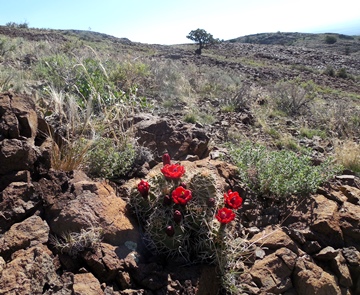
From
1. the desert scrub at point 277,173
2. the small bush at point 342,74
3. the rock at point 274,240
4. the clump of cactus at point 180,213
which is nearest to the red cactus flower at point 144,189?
the clump of cactus at point 180,213

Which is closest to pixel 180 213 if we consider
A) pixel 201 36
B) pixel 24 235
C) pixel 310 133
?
pixel 24 235

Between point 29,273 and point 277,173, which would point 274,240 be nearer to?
point 277,173

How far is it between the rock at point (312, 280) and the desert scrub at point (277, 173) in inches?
36.4

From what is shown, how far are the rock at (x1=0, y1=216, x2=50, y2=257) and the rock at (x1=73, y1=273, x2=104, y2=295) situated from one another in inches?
16.0

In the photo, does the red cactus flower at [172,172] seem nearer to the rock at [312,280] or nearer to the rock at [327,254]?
the rock at [312,280]

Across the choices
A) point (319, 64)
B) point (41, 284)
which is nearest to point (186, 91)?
point (41, 284)

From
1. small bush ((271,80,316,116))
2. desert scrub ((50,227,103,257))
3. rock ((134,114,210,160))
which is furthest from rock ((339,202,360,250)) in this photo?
small bush ((271,80,316,116))

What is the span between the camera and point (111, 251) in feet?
9.92

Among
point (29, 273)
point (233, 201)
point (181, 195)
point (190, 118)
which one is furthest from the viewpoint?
point (190, 118)

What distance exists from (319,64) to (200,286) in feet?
84.1

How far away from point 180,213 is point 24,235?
117cm

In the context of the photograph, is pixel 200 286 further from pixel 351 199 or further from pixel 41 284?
pixel 351 199

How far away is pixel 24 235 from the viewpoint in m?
2.84

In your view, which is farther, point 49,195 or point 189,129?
point 189,129
